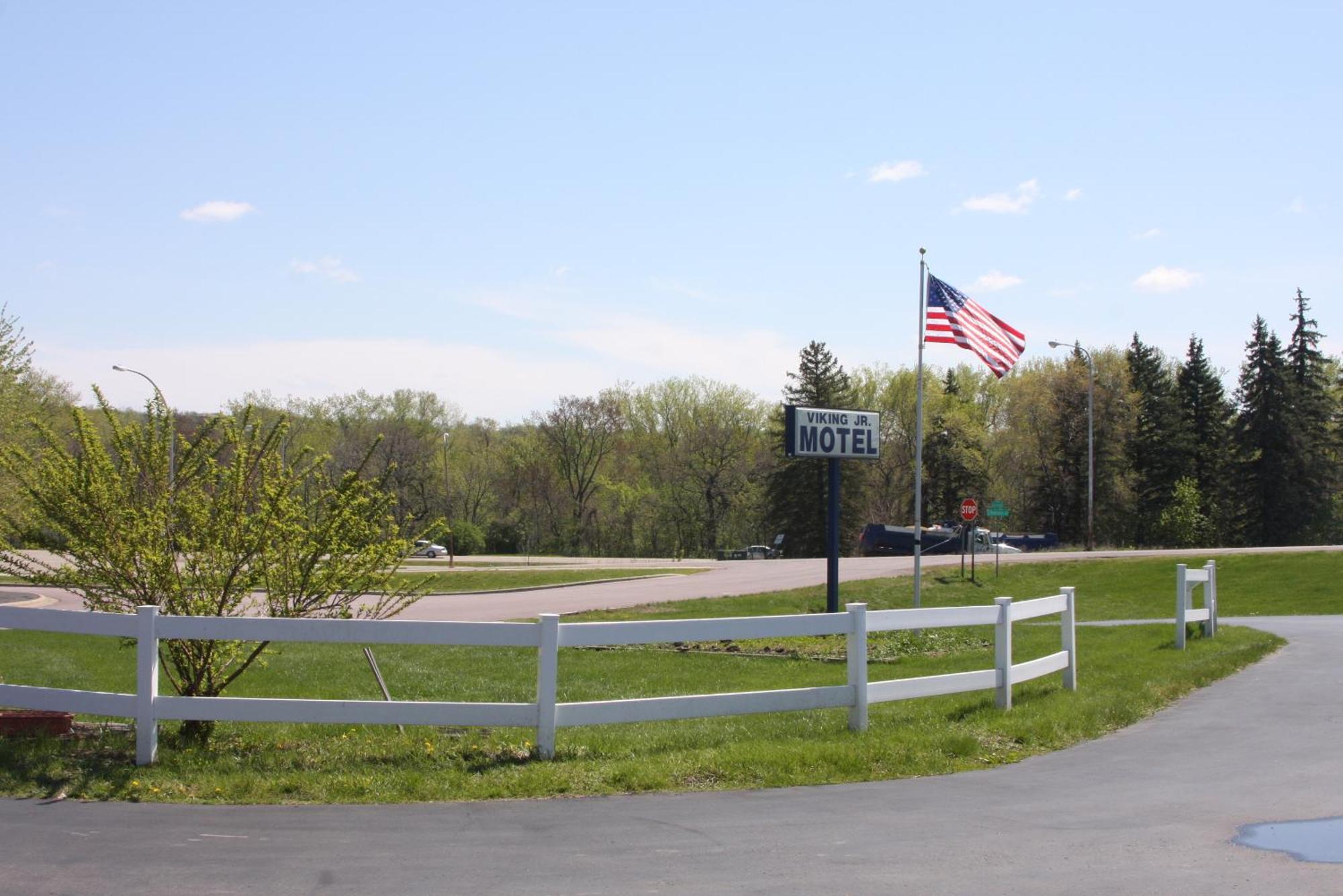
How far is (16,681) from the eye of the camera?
16.9m

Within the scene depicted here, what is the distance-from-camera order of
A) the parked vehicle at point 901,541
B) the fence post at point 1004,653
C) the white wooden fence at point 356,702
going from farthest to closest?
the parked vehicle at point 901,541, the fence post at point 1004,653, the white wooden fence at point 356,702

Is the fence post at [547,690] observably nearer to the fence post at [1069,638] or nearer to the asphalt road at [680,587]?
the fence post at [1069,638]

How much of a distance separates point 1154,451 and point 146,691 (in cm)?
7340

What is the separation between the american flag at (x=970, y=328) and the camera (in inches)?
971

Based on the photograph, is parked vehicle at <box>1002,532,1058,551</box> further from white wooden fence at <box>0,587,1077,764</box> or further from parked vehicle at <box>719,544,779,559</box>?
white wooden fence at <box>0,587,1077,764</box>

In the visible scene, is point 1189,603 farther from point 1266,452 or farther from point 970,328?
point 1266,452

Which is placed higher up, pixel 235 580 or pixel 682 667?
pixel 235 580

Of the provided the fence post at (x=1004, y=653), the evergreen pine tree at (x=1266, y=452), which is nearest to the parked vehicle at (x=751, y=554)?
the evergreen pine tree at (x=1266, y=452)

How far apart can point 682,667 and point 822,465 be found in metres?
50.3

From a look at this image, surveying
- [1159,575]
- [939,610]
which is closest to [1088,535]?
[1159,575]

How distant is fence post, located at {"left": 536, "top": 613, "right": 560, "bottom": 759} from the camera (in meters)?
8.80

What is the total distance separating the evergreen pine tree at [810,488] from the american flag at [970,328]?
1681 inches

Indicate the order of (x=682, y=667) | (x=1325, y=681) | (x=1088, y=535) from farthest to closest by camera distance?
1. (x=1088, y=535)
2. (x=682, y=667)
3. (x=1325, y=681)

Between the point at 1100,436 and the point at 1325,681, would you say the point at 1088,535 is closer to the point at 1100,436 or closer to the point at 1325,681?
the point at 1100,436
